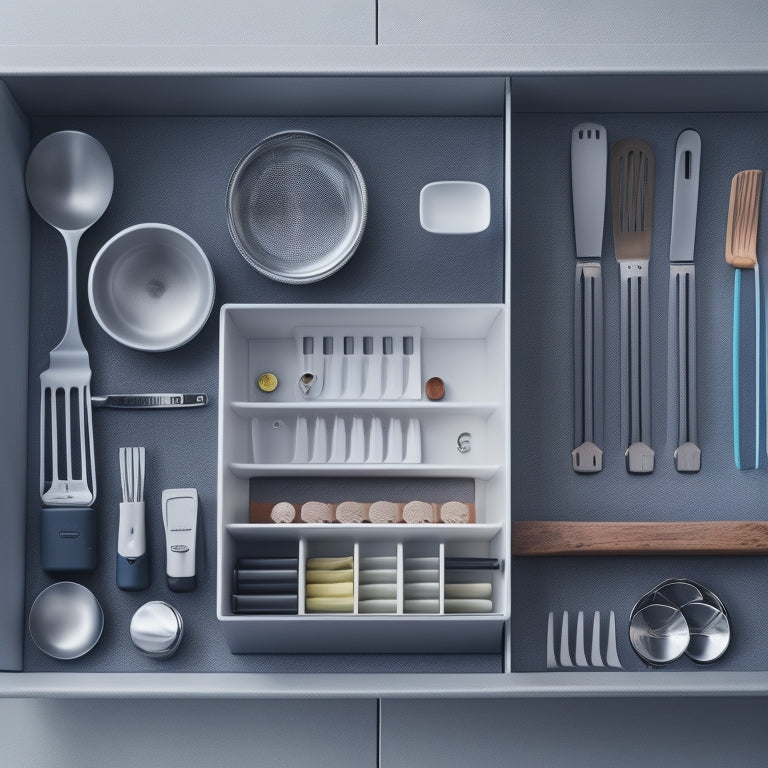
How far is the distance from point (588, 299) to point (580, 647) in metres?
0.53

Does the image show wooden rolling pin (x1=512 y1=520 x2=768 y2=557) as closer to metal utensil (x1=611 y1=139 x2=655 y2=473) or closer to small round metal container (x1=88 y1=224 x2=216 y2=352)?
metal utensil (x1=611 y1=139 x2=655 y2=473)

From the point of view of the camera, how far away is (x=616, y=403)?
1.36 metres

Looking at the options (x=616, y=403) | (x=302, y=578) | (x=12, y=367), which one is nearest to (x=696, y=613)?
(x=616, y=403)

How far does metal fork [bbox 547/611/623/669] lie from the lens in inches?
51.3

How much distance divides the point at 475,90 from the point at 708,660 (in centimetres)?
93

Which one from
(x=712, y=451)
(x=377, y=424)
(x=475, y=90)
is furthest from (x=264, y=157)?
(x=712, y=451)

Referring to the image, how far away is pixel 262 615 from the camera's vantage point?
3.94ft

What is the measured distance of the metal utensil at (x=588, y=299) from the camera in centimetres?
134

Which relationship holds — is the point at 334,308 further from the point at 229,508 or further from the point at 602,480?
the point at 602,480

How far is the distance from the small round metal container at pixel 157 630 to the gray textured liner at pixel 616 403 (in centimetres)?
51

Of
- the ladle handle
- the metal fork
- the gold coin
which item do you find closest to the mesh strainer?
the gold coin

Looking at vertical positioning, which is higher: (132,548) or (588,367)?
(588,367)

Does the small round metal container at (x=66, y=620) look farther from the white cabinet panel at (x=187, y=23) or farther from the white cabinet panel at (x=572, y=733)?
the white cabinet panel at (x=187, y=23)

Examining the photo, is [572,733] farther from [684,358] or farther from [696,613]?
[684,358]
